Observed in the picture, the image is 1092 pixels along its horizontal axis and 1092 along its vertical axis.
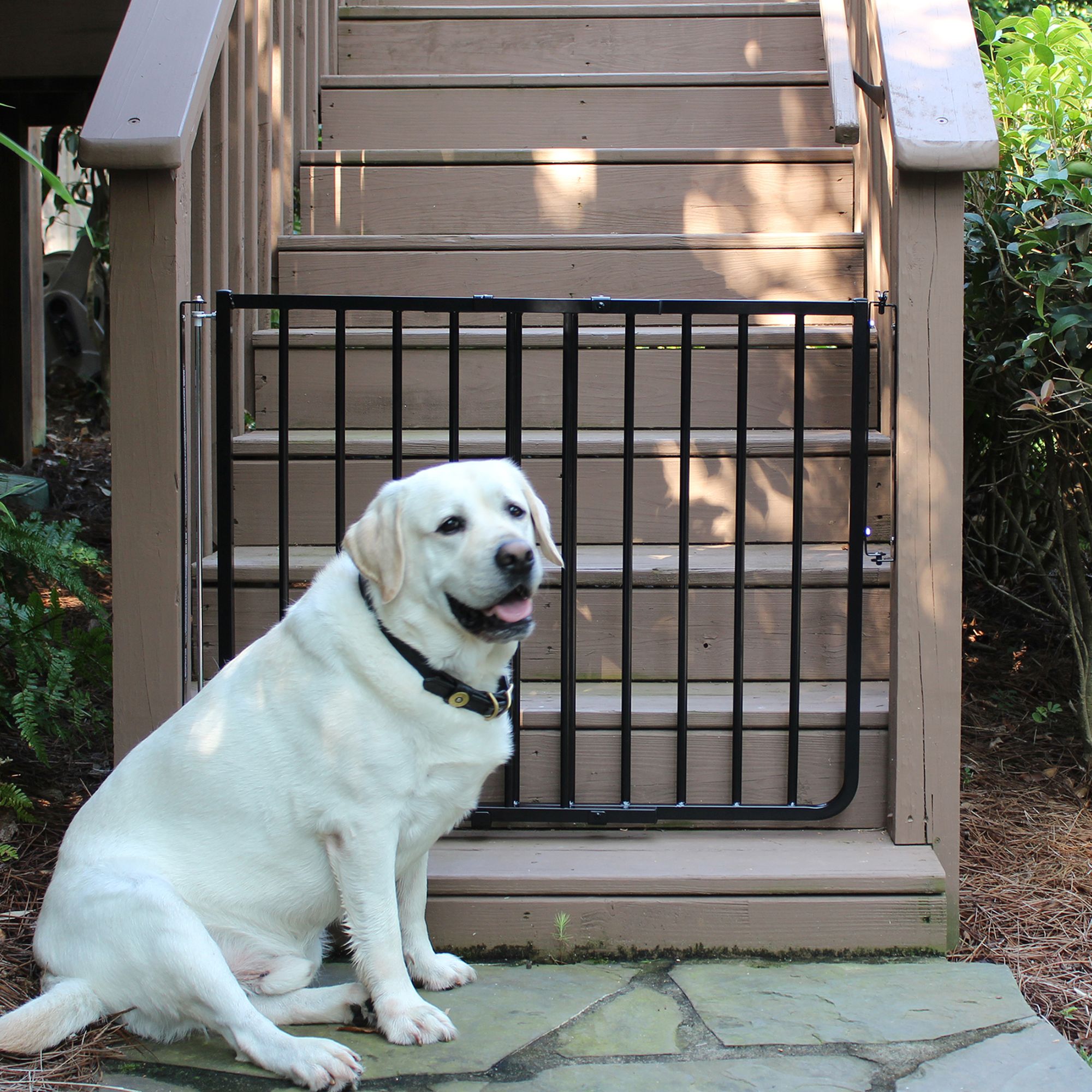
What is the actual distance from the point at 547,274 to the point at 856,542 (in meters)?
1.84

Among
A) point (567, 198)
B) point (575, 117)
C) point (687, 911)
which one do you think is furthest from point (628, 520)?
point (575, 117)

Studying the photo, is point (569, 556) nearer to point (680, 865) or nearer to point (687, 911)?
point (680, 865)

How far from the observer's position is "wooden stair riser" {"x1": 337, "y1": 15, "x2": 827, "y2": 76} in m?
5.02

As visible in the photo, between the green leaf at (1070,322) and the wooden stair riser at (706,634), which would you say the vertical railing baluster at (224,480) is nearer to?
the wooden stair riser at (706,634)

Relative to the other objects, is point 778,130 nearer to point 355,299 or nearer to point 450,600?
point 355,299

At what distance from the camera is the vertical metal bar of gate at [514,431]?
2803 millimetres

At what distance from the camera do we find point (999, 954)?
269cm

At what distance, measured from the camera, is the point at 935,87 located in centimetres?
285

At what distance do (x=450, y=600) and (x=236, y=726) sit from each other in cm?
55

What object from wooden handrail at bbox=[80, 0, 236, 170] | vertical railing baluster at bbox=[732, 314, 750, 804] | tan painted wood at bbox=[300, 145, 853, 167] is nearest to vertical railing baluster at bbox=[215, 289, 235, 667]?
wooden handrail at bbox=[80, 0, 236, 170]

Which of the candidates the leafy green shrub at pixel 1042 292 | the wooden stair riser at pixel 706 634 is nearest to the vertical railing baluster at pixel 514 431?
the wooden stair riser at pixel 706 634

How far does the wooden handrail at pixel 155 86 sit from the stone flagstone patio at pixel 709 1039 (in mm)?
1992

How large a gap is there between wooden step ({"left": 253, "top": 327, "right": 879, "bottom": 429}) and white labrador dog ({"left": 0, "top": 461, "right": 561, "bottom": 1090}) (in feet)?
4.86

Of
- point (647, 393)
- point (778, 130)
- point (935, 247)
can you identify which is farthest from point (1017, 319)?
point (778, 130)
